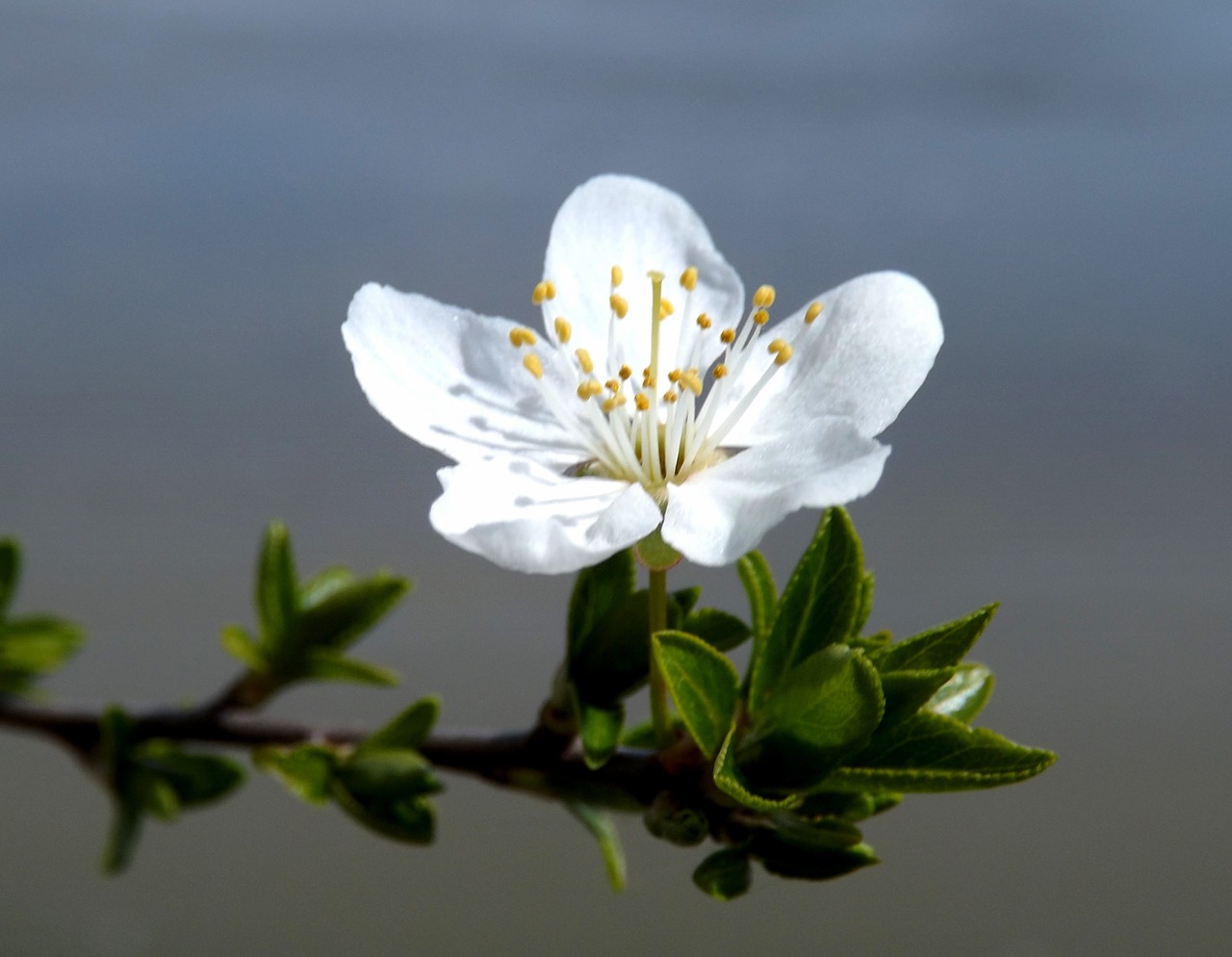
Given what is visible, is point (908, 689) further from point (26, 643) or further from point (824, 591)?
point (26, 643)

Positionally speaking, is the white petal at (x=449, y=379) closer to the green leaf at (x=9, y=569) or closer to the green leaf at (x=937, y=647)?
the green leaf at (x=937, y=647)

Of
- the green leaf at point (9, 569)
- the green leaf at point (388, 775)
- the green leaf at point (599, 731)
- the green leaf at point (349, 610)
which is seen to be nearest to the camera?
the green leaf at point (599, 731)

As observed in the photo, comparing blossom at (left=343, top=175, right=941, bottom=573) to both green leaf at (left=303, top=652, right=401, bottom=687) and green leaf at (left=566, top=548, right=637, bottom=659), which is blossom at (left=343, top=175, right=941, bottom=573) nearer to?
green leaf at (left=566, top=548, right=637, bottom=659)

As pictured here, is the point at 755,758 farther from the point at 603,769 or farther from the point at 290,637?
the point at 290,637

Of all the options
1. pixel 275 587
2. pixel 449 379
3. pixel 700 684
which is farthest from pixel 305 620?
pixel 700 684

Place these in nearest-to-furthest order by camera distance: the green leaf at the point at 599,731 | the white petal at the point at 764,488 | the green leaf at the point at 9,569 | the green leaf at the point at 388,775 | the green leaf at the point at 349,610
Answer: the white petal at the point at 764,488 → the green leaf at the point at 599,731 → the green leaf at the point at 388,775 → the green leaf at the point at 349,610 → the green leaf at the point at 9,569

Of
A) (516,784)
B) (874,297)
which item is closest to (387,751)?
(516,784)

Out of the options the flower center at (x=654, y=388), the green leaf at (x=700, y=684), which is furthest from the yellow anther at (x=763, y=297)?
the green leaf at (x=700, y=684)

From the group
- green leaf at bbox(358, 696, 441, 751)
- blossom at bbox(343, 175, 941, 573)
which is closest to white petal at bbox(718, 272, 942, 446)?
blossom at bbox(343, 175, 941, 573)
